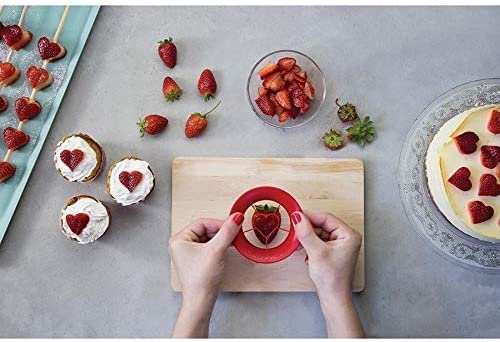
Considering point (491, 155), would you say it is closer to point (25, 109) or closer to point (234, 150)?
point (234, 150)

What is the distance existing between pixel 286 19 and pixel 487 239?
0.91 meters

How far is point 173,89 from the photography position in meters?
1.98

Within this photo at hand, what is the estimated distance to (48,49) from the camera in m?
1.96

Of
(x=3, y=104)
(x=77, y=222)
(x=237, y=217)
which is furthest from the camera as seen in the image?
(x=3, y=104)

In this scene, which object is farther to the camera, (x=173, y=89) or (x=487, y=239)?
(x=173, y=89)

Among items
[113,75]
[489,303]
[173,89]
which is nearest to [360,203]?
[489,303]

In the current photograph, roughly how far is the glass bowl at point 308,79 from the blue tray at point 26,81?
0.54 metres

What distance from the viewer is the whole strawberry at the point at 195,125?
198 cm

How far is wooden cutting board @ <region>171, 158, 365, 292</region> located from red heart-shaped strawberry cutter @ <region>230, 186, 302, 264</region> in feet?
0.42

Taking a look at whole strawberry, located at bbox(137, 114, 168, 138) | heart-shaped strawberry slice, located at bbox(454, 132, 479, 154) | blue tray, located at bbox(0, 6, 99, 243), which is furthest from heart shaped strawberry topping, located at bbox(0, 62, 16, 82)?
heart-shaped strawberry slice, located at bbox(454, 132, 479, 154)

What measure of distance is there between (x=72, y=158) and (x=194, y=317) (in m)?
0.58

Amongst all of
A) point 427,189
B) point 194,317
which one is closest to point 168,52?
point 194,317

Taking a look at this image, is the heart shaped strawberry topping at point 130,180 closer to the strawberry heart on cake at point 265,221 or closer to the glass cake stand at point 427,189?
the strawberry heart on cake at point 265,221

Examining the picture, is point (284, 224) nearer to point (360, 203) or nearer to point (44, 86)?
→ point (360, 203)
